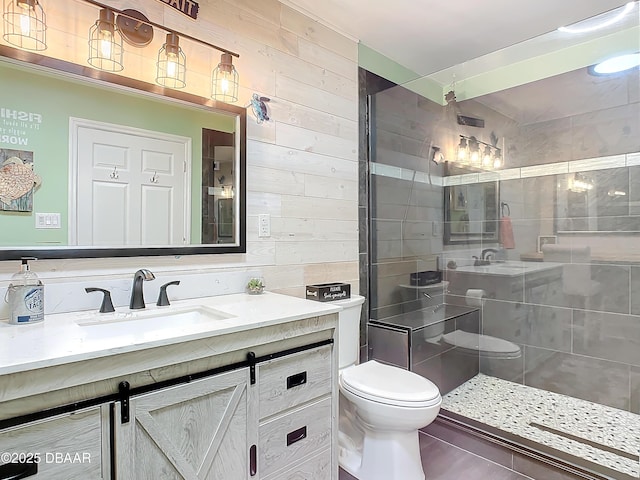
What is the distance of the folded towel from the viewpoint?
9.03 feet

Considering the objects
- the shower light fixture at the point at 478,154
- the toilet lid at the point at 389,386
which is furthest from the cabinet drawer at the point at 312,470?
the shower light fixture at the point at 478,154

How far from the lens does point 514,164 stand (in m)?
2.75

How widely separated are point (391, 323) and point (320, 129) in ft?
4.31

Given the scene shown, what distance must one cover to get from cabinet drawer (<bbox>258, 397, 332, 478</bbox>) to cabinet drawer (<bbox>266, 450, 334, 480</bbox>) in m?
0.03

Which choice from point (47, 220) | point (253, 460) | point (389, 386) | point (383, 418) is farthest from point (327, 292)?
point (47, 220)

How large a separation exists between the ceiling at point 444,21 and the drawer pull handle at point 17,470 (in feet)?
7.21

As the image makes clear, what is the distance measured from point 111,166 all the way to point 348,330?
1340 mm

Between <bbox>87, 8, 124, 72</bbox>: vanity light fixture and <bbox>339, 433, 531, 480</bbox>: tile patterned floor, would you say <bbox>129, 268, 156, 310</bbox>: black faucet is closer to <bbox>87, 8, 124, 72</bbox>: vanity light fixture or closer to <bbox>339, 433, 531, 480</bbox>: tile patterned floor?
<bbox>87, 8, 124, 72</bbox>: vanity light fixture

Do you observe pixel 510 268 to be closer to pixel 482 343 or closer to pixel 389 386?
pixel 482 343

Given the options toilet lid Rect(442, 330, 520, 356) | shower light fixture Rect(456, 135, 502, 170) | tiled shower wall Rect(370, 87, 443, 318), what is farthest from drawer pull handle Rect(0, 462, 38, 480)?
shower light fixture Rect(456, 135, 502, 170)

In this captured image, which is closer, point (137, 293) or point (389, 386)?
point (137, 293)

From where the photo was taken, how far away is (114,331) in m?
1.26

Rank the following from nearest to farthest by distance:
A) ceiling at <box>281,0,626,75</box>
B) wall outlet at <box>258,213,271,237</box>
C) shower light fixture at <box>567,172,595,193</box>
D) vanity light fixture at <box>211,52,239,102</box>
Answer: vanity light fixture at <box>211,52,239,102</box> < wall outlet at <box>258,213,271,237</box> < ceiling at <box>281,0,626,75</box> < shower light fixture at <box>567,172,595,193</box>

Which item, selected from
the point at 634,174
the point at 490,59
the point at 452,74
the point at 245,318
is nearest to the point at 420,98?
the point at 452,74
